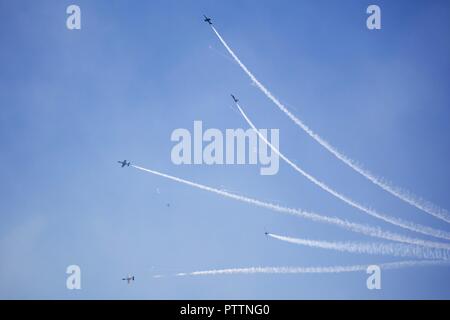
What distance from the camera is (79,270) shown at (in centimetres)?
4597
